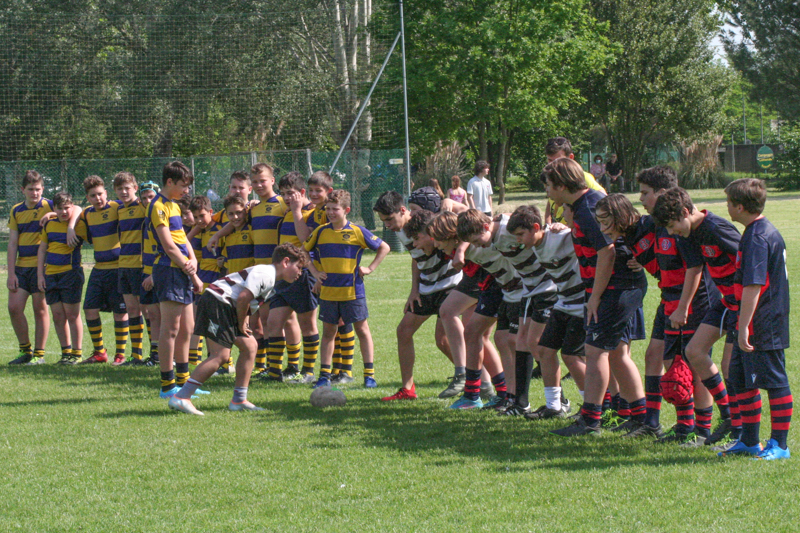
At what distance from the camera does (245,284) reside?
20.9 feet

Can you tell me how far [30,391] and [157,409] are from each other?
1.69 meters

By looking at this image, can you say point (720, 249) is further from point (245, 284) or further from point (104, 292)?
→ point (104, 292)

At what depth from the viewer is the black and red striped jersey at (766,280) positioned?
4688 mm

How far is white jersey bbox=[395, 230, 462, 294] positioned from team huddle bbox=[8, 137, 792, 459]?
22 millimetres

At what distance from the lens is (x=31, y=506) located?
445 cm

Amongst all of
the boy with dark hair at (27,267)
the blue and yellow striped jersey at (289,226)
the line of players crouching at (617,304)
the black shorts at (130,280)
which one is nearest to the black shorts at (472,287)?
the line of players crouching at (617,304)

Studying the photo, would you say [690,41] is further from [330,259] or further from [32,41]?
[330,259]

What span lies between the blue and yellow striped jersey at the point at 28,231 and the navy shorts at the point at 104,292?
2.62 feet

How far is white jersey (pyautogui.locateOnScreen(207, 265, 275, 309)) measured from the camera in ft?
20.9

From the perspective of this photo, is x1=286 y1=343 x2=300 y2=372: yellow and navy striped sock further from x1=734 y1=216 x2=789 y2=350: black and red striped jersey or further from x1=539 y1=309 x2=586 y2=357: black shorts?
x1=734 y1=216 x2=789 y2=350: black and red striped jersey

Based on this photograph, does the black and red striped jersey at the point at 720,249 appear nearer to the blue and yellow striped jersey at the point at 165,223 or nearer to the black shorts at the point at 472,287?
the black shorts at the point at 472,287

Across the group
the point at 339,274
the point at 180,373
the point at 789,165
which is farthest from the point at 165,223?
A: the point at 789,165

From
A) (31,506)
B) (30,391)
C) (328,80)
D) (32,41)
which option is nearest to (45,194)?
(32,41)

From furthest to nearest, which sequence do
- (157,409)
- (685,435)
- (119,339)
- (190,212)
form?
(119,339) → (190,212) → (157,409) → (685,435)
